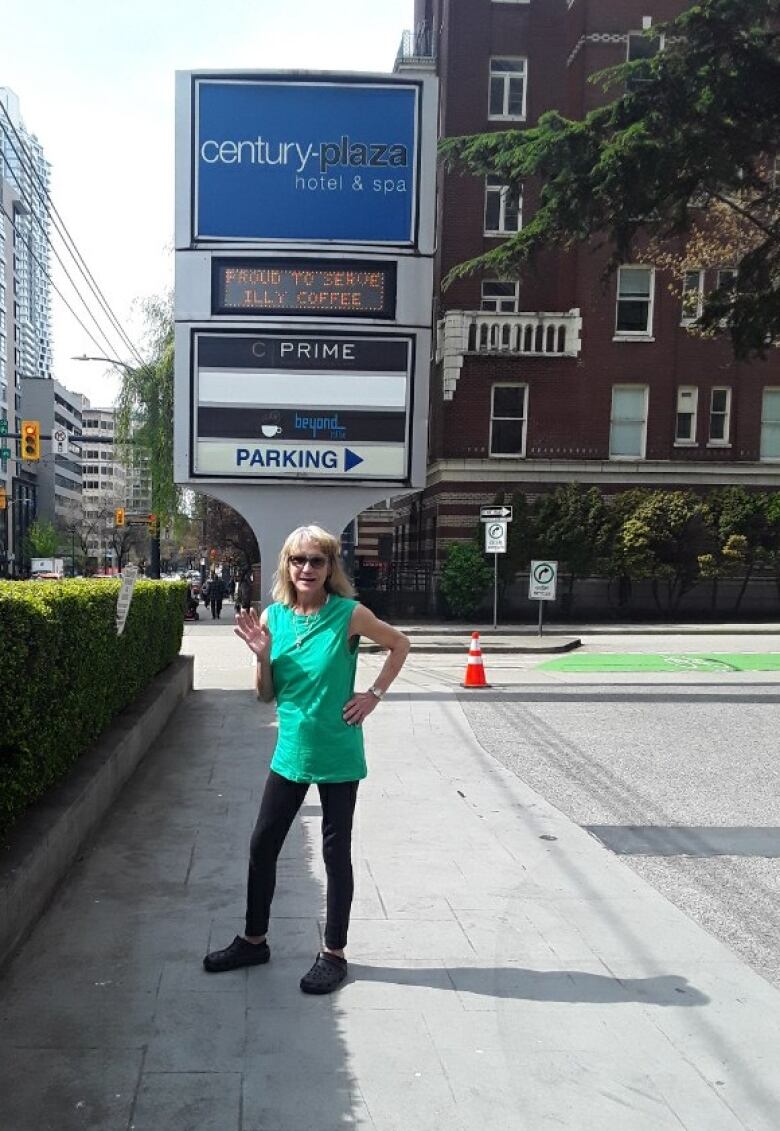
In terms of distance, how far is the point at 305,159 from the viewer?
32.6ft

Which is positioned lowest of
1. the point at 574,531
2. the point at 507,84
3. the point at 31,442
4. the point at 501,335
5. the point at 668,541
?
the point at 668,541

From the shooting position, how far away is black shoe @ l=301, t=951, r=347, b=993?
11.5 feet

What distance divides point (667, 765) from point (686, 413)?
909 inches

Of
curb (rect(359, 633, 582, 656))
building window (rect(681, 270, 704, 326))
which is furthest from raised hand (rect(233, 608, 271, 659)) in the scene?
building window (rect(681, 270, 704, 326))

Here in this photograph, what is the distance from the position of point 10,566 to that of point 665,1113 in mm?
93438

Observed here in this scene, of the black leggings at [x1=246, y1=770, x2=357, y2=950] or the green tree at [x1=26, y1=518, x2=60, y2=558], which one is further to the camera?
the green tree at [x1=26, y1=518, x2=60, y2=558]

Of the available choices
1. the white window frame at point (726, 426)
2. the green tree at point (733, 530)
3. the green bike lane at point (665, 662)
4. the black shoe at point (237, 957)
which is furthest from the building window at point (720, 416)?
the black shoe at point (237, 957)

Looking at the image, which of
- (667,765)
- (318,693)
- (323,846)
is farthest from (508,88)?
(323,846)

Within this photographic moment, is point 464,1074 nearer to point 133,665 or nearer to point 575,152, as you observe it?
point 133,665

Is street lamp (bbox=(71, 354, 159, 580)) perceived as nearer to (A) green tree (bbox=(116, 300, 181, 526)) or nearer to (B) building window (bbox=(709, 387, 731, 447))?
(A) green tree (bbox=(116, 300, 181, 526))

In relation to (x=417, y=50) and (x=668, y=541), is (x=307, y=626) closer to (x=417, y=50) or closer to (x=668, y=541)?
(x=668, y=541)

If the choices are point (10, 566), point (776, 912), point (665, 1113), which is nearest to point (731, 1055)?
point (665, 1113)

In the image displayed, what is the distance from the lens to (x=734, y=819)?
643 cm

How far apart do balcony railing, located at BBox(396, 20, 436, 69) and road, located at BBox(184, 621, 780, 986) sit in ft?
82.6
